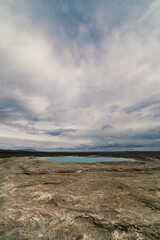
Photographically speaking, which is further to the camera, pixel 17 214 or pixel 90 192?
pixel 90 192

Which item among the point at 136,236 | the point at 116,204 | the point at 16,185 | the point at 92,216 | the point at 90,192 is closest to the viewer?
the point at 136,236

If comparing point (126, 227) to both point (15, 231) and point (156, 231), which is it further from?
point (15, 231)

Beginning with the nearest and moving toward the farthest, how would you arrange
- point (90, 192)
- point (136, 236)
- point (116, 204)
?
point (136, 236) → point (116, 204) → point (90, 192)

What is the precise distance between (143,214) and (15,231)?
5.55m

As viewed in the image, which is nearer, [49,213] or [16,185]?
[49,213]

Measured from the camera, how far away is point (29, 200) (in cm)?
759

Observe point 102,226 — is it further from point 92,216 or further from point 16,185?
point 16,185

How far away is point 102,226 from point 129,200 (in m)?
2.94

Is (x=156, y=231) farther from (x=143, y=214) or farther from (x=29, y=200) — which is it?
(x=29, y=200)

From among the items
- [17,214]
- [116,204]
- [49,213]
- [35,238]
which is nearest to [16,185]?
[17,214]

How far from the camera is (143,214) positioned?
6.00 metres

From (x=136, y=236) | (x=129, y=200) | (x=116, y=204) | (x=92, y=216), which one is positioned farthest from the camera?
(x=129, y=200)

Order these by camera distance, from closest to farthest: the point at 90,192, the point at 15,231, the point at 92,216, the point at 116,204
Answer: the point at 15,231
the point at 92,216
the point at 116,204
the point at 90,192

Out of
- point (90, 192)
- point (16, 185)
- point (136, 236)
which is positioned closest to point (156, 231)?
point (136, 236)
